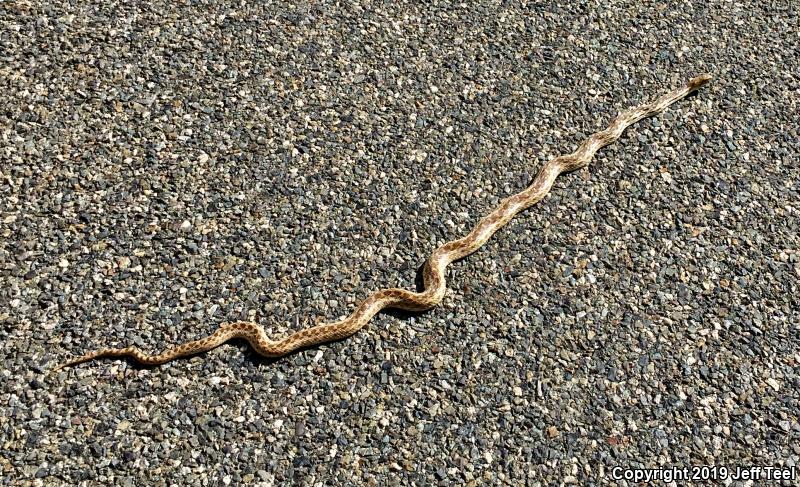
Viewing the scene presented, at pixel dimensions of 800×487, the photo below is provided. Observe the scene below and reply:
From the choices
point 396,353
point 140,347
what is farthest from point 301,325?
point 140,347

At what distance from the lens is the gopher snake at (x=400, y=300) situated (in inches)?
199

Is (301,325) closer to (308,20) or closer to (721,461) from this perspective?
(721,461)

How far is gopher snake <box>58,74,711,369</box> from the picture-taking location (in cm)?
505

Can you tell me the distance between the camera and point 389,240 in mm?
5957

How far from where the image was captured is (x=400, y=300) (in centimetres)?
546

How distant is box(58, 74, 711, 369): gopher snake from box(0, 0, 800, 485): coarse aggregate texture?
0.08m

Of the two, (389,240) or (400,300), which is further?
(389,240)

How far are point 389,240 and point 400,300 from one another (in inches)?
26.0

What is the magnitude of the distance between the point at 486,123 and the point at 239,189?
231 cm

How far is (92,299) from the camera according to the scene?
530 centimetres

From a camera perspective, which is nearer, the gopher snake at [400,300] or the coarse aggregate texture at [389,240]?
the coarse aggregate texture at [389,240]

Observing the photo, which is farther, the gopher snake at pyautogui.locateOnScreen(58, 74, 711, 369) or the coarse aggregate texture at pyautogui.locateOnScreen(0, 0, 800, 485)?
the gopher snake at pyautogui.locateOnScreen(58, 74, 711, 369)

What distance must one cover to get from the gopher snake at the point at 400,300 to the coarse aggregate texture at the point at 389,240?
8 cm

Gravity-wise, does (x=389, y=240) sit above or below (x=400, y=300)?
above
